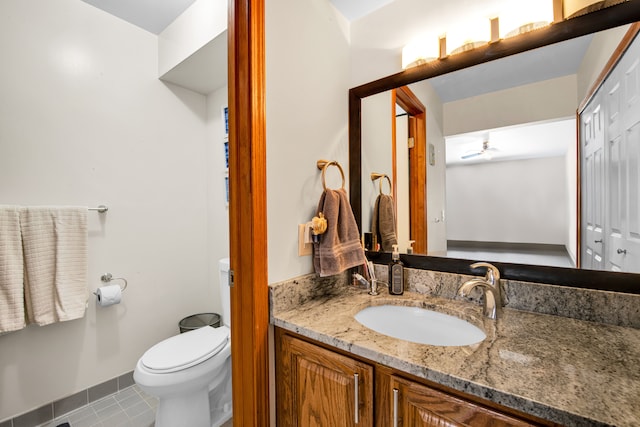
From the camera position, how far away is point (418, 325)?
41.8 inches

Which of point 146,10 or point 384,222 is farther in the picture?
point 146,10

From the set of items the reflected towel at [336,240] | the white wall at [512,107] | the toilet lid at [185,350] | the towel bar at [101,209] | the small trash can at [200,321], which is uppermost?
the white wall at [512,107]

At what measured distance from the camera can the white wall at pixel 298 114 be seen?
3.33ft

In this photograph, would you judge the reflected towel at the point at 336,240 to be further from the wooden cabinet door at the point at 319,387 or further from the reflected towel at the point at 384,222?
the wooden cabinet door at the point at 319,387

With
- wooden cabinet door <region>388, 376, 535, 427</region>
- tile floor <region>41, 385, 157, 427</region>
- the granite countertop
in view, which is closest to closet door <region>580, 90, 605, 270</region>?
the granite countertop

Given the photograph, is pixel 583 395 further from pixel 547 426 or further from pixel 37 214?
pixel 37 214

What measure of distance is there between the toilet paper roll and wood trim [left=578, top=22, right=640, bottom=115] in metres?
2.49

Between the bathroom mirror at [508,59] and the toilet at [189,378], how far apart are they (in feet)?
3.42

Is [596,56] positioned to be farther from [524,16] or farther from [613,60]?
[524,16]

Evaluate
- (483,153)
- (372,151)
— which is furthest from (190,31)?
(483,153)

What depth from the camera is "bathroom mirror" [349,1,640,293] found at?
2.78 ft

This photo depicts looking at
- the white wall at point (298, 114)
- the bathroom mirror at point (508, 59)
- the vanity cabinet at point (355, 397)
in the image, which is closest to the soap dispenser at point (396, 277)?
the bathroom mirror at point (508, 59)

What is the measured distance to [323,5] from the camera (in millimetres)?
1251

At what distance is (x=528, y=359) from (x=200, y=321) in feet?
7.35
